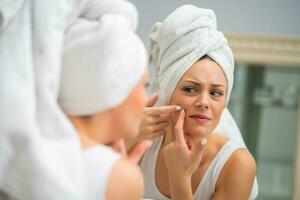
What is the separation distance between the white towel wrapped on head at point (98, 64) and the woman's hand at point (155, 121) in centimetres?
35

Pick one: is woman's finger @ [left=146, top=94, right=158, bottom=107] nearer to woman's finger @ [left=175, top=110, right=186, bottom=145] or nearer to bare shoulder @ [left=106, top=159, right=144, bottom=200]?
woman's finger @ [left=175, top=110, right=186, bottom=145]

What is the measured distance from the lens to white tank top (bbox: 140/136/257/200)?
897 millimetres

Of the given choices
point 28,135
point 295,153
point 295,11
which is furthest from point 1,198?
point 295,153

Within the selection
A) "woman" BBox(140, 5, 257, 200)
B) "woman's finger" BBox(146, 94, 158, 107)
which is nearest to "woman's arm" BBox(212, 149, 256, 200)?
"woman" BBox(140, 5, 257, 200)

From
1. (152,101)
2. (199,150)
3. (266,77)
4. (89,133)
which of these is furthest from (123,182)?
(266,77)

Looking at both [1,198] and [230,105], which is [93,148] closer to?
[1,198]

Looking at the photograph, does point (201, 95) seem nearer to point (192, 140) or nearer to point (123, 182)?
point (192, 140)

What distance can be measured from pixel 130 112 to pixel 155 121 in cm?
34

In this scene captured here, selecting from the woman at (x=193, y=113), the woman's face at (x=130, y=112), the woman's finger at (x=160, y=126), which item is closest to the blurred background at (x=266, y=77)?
the woman at (x=193, y=113)

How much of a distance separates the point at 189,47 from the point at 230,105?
47 centimetres

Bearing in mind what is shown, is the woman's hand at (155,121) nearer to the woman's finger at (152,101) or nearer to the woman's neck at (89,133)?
the woman's finger at (152,101)

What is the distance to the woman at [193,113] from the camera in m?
0.83

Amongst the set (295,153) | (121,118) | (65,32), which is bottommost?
(295,153)

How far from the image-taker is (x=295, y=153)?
122 centimetres
